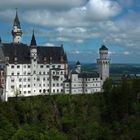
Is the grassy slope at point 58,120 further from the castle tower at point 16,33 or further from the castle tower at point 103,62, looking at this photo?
the castle tower at point 16,33

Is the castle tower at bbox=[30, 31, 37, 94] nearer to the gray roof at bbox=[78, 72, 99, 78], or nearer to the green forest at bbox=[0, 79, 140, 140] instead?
the gray roof at bbox=[78, 72, 99, 78]

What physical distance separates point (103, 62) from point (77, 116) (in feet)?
97.6

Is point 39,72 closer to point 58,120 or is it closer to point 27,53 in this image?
point 27,53

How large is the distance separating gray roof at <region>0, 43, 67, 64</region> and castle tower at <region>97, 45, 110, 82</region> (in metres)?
10.1

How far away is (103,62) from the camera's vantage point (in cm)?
12069

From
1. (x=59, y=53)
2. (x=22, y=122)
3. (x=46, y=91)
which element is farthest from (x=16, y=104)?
(x=59, y=53)

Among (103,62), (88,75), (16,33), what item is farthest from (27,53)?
(103,62)

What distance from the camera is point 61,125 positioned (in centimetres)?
8969

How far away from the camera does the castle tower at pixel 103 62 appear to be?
4751 inches

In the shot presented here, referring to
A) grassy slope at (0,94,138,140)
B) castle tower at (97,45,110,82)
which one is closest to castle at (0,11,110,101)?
castle tower at (97,45,110,82)

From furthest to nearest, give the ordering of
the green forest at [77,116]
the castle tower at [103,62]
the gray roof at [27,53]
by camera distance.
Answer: the castle tower at [103,62]
the gray roof at [27,53]
the green forest at [77,116]

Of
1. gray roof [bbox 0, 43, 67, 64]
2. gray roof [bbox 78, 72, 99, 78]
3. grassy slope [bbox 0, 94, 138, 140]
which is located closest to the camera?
grassy slope [bbox 0, 94, 138, 140]

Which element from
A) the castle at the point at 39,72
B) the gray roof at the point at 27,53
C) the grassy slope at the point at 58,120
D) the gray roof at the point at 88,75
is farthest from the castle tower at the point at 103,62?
the grassy slope at the point at 58,120

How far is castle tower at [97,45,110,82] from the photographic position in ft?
396
